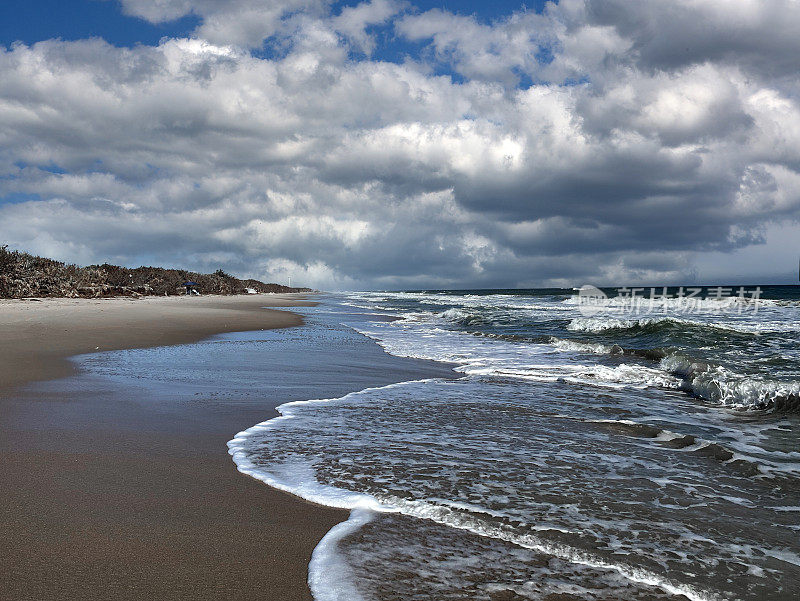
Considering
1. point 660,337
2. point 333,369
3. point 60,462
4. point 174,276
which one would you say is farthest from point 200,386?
point 174,276

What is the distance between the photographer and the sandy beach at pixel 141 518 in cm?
215

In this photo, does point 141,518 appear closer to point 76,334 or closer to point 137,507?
point 137,507

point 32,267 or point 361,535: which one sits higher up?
point 32,267

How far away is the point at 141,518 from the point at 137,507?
18cm

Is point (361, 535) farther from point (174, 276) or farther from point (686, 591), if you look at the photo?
point (174, 276)

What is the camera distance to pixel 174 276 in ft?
171

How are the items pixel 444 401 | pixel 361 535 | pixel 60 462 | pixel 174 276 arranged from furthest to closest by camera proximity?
pixel 174 276 → pixel 444 401 → pixel 60 462 → pixel 361 535

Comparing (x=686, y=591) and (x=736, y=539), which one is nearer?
(x=686, y=591)

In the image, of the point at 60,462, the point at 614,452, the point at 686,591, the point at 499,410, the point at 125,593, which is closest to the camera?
the point at 125,593

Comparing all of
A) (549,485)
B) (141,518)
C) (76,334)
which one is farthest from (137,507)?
(76,334)

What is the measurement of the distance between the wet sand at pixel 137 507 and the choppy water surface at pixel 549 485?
243 mm

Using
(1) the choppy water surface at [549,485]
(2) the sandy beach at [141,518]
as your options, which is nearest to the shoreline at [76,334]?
(2) the sandy beach at [141,518]

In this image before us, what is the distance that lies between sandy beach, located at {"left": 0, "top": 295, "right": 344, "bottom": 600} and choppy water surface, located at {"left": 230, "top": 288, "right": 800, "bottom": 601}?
223 mm

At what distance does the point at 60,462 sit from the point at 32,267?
110ft
